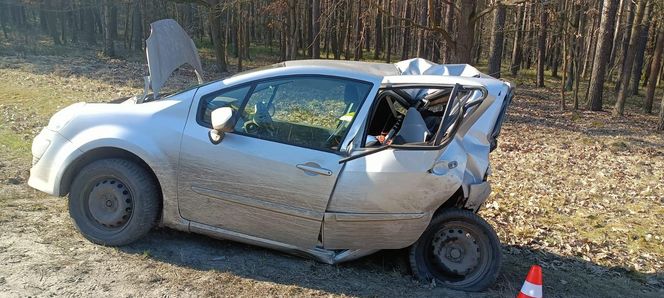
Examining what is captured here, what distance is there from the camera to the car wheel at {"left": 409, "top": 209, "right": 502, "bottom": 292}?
4.34 m

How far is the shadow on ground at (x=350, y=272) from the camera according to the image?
413 centimetres

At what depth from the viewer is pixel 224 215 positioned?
4215 mm

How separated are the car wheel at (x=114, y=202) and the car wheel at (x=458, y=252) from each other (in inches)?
87.8

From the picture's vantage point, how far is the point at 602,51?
1734cm

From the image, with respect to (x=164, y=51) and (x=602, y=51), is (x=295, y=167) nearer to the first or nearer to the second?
(x=164, y=51)

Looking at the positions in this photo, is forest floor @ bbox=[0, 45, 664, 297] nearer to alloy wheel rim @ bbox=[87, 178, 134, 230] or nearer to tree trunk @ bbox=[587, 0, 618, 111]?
alloy wheel rim @ bbox=[87, 178, 134, 230]

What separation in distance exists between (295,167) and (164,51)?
1.86 metres

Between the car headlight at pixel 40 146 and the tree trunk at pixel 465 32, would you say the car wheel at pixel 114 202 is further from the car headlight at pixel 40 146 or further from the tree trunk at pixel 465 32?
the tree trunk at pixel 465 32

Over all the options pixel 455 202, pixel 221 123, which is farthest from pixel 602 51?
pixel 221 123

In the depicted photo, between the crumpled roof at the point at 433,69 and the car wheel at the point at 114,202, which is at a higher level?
the crumpled roof at the point at 433,69

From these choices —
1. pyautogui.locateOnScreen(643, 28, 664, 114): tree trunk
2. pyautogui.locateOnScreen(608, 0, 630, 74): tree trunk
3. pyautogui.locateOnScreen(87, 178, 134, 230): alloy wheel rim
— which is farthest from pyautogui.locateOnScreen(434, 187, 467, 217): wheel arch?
pyautogui.locateOnScreen(608, 0, 630, 74): tree trunk

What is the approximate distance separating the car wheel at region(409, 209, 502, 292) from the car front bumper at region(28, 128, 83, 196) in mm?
2965

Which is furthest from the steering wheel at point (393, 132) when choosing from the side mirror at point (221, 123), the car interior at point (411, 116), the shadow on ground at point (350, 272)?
the side mirror at point (221, 123)

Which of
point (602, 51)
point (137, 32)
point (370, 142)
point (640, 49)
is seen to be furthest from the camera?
point (137, 32)
